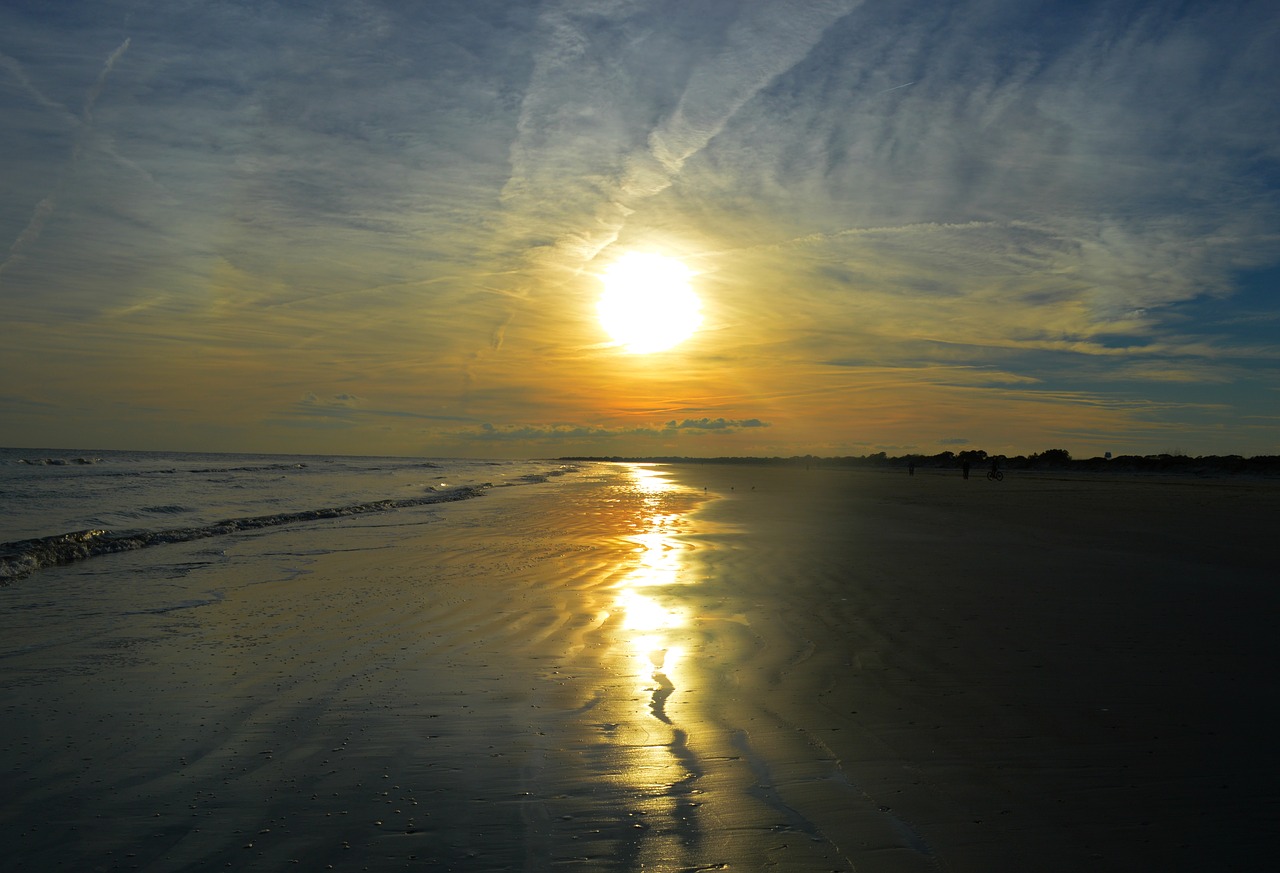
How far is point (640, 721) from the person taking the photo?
5992 millimetres

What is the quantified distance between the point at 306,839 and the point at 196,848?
21.2 inches

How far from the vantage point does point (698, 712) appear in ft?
20.3

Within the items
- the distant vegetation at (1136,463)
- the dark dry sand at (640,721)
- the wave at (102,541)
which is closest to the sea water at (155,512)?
the wave at (102,541)

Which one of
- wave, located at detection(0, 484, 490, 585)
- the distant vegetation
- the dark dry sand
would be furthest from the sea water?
the distant vegetation

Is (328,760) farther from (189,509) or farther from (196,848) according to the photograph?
(189,509)

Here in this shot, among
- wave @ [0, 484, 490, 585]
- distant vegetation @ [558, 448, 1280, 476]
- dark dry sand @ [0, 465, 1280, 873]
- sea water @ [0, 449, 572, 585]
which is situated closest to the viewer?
dark dry sand @ [0, 465, 1280, 873]

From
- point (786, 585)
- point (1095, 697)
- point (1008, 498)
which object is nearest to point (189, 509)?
point (786, 585)

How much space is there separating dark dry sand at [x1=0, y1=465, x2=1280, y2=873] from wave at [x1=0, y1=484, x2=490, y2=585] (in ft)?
4.50

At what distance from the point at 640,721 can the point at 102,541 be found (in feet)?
52.5

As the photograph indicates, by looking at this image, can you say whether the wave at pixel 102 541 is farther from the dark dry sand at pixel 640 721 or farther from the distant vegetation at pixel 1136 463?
the distant vegetation at pixel 1136 463

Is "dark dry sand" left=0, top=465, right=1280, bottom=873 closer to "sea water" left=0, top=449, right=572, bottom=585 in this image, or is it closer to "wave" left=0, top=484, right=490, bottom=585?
"wave" left=0, top=484, right=490, bottom=585

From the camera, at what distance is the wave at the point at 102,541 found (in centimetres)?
1392

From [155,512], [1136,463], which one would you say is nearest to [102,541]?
[155,512]

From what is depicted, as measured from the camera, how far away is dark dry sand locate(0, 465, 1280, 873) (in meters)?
4.08
